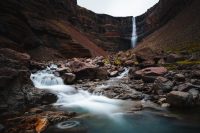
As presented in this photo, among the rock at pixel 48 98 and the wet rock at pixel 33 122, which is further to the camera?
the rock at pixel 48 98

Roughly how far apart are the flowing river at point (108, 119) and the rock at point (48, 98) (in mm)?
300

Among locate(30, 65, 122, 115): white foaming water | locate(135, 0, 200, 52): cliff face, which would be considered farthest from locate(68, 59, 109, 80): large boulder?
locate(135, 0, 200, 52): cliff face

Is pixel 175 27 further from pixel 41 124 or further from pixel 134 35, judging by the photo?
pixel 41 124

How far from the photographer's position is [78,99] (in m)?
17.1

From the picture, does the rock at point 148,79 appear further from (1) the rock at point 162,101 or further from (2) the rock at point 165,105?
(2) the rock at point 165,105

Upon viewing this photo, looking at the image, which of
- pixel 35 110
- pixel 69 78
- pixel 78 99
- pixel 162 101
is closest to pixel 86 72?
pixel 69 78

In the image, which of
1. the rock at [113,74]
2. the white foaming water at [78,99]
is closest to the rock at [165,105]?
the white foaming water at [78,99]

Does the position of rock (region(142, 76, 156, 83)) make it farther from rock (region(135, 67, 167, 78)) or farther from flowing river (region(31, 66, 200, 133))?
flowing river (region(31, 66, 200, 133))

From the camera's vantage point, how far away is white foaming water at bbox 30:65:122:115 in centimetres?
1462

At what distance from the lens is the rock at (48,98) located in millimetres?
15323

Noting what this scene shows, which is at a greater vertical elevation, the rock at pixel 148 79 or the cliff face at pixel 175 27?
the cliff face at pixel 175 27

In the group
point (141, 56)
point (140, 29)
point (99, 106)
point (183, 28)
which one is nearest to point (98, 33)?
point (140, 29)

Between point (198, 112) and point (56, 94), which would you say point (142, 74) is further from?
point (198, 112)

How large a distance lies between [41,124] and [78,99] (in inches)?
264
